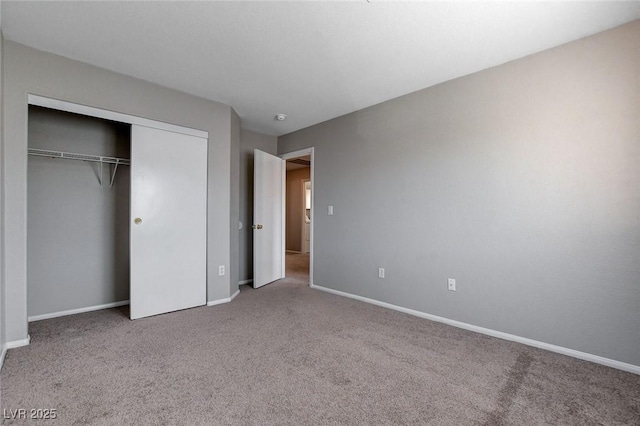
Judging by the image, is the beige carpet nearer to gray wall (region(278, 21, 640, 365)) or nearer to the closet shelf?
gray wall (region(278, 21, 640, 365))

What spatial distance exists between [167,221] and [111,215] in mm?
797

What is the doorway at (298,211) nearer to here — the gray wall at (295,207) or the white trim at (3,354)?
the gray wall at (295,207)

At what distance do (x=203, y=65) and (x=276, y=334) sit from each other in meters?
2.56

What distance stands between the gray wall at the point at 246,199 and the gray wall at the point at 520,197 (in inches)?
74.1

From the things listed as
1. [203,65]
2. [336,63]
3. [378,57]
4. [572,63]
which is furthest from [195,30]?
[572,63]

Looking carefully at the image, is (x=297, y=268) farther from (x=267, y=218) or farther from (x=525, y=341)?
(x=525, y=341)

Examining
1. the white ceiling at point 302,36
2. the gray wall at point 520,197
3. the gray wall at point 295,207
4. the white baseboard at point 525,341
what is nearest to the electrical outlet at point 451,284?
the gray wall at point 520,197

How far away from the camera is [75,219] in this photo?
3.15 metres

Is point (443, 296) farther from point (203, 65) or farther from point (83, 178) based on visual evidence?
point (83, 178)

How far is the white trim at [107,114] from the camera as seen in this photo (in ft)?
8.18

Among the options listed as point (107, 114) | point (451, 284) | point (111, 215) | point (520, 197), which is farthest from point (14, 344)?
point (520, 197)

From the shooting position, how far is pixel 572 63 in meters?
2.28

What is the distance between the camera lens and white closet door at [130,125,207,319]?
300 cm

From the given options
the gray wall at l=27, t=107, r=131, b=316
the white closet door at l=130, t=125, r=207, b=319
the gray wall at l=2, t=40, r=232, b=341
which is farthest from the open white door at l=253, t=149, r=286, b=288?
the gray wall at l=27, t=107, r=131, b=316
